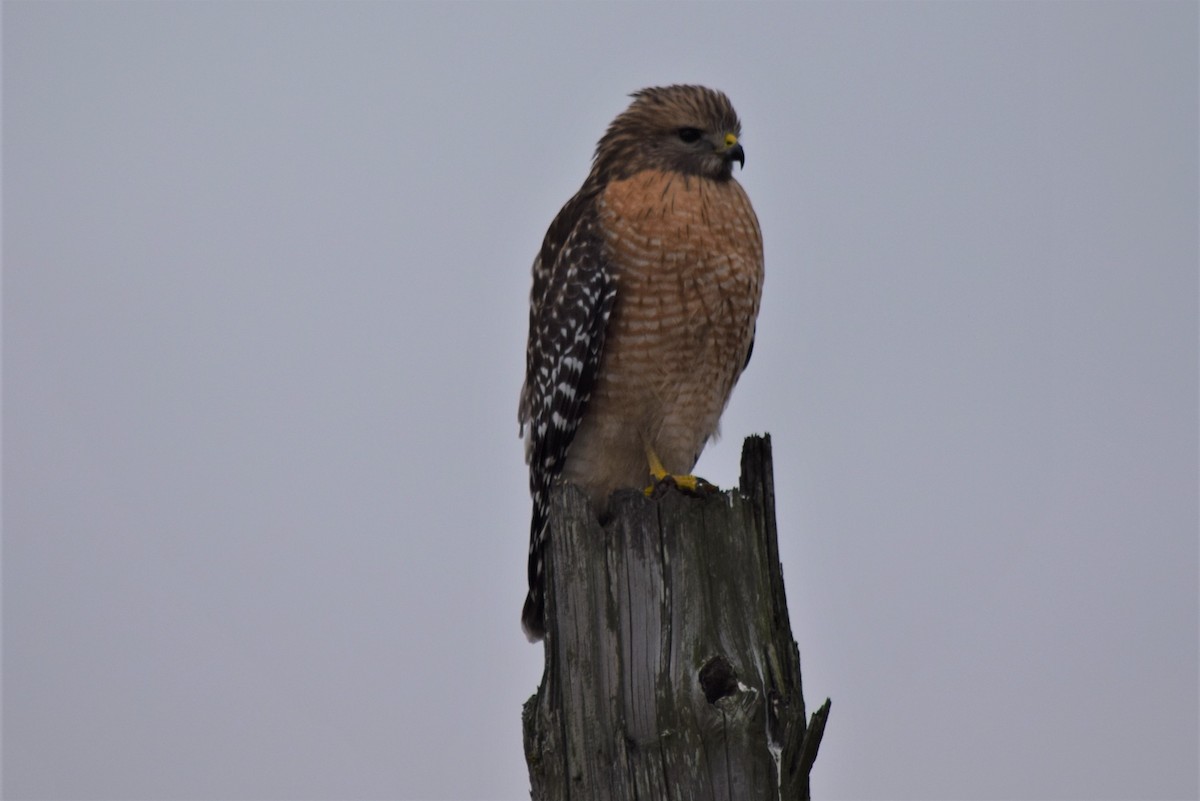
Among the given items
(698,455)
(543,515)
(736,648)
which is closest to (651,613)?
(736,648)

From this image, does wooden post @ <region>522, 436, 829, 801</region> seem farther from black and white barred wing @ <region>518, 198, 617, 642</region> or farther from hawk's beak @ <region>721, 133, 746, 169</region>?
hawk's beak @ <region>721, 133, 746, 169</region>

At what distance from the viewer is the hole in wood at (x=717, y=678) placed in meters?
3.81

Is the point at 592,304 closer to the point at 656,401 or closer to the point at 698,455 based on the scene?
the point at 656,401

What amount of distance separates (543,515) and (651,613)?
5.61 feet

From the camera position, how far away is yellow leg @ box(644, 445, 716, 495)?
192 inches

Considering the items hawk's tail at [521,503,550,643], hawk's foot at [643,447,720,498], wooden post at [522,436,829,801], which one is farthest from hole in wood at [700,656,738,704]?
hawk's tail at [521,503,550,643]

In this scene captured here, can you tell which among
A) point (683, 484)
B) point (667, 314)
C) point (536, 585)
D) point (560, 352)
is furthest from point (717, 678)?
point (560, 352)

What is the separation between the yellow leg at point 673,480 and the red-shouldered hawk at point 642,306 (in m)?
0.01

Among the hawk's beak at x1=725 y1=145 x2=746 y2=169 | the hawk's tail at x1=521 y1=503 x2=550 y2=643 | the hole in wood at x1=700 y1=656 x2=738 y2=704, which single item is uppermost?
the hawk's beak at x1=725 y1=145 x2=746 y2=169

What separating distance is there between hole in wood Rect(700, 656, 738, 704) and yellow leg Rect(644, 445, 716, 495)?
78 cm

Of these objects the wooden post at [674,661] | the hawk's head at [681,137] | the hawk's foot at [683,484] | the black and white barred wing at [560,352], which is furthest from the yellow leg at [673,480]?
the hawk's head at [681,137]

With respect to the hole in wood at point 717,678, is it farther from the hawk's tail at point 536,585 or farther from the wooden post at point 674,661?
the hawk's tail at point 536,585

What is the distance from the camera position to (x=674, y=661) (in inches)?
151

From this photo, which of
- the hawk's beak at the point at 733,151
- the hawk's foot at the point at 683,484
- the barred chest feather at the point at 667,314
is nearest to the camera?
the hawk's foot at the point at 683,484
